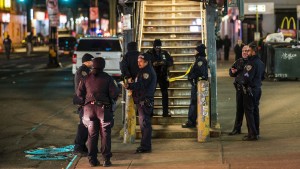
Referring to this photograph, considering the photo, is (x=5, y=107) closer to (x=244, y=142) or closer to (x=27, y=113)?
(x=27, y=113)

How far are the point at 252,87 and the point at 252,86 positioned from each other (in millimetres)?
24

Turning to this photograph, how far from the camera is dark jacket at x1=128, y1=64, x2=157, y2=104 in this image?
37.5 feet

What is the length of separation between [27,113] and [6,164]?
22.8 feet

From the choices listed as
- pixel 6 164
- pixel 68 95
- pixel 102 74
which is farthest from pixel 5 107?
pixel 102 74

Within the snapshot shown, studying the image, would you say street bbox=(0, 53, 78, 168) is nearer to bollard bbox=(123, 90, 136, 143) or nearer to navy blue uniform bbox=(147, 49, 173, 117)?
bollard bbox=(123, 90, 136, 143)

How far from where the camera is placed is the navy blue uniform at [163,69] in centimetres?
1459

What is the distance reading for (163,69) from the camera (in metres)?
14.7

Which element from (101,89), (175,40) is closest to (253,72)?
(101,89)

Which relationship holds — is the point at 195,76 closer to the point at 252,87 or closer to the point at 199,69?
the point at 199,69

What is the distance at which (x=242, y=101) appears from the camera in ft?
42.0

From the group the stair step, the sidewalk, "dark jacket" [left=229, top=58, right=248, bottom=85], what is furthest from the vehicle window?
"dark jacket" [left=229, top=58, right=248, bottom=85]

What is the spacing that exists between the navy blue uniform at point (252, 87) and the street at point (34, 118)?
3.49 metres

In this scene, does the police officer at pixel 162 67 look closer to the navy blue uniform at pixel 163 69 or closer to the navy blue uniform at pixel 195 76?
the navy blue uniform at pixel 163 69

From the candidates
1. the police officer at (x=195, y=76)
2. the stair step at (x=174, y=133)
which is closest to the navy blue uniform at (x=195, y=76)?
the police officer at (x=195, y=76)
